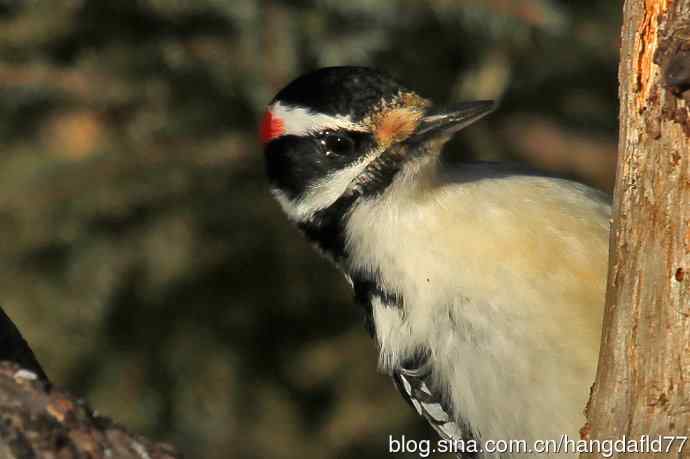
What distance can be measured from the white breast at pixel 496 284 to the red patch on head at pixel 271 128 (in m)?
0.33

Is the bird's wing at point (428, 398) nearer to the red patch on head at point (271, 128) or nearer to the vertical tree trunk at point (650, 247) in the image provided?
the red patch on head at point (271, 128)

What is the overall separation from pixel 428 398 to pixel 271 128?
859 mm

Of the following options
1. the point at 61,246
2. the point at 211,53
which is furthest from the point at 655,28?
the point at 61,246

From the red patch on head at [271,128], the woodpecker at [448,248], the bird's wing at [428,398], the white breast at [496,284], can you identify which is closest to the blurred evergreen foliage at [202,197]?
the red patch on head at [271,128]

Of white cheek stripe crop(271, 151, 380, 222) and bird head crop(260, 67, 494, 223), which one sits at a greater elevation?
bird head crop(260, 67, 494, 223)

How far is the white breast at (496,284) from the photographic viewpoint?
316cm

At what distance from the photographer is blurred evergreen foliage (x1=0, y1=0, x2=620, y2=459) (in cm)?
493

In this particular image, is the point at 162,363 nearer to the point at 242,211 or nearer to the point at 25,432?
the point at 242,211

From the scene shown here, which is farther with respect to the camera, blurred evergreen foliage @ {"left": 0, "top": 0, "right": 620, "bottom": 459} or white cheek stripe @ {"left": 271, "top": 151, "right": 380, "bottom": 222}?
blurred evergreen foliage @ {"left": 0, "top": 0, "right": 620, "bottom": 459}

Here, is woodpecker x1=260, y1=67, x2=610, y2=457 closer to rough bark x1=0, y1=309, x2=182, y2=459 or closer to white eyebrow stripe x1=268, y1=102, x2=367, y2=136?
white eyebrow stripe x1=268, y1=102, x2=367, y2=136

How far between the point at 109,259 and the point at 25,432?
280cm

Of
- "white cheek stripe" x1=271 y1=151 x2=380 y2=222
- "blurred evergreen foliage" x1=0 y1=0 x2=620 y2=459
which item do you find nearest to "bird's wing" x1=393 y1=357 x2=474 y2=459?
"white cheek stripe" x1=271 y1=151 x2=380 y2=222

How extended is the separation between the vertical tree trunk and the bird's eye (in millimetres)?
1074

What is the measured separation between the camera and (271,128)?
3.59 metres
